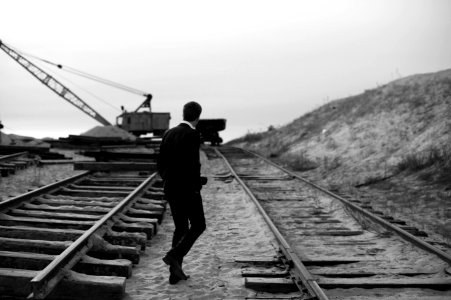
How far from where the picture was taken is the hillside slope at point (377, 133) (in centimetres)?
1279

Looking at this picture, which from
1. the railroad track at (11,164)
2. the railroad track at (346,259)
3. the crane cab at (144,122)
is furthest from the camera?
the crane cab at (144,122)

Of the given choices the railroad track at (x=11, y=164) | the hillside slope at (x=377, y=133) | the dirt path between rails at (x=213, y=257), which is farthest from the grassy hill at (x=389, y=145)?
the railroad track at (x=11, y=164)

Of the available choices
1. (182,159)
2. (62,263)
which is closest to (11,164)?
(62,263)

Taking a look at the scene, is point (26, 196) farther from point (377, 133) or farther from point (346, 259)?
point (377, 133)

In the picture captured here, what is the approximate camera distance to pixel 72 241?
483 centimetres

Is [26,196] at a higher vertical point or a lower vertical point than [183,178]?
lower

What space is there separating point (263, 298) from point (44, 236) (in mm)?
2883

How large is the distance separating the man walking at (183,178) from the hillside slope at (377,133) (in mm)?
8334

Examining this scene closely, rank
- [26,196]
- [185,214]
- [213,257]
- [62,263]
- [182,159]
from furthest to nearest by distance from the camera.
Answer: [26,196] < [213,257] < [185,214] < [182,159] < [62,263]

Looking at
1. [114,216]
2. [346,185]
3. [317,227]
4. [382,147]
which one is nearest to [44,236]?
[114,216]

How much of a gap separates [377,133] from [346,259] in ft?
42.5

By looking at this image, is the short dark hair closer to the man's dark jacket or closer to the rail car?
the man's dark jacket

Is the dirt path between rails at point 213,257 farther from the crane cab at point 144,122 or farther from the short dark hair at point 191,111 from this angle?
the crane cab at point 144,122

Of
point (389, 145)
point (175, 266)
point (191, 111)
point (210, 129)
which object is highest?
point (210, 129)
